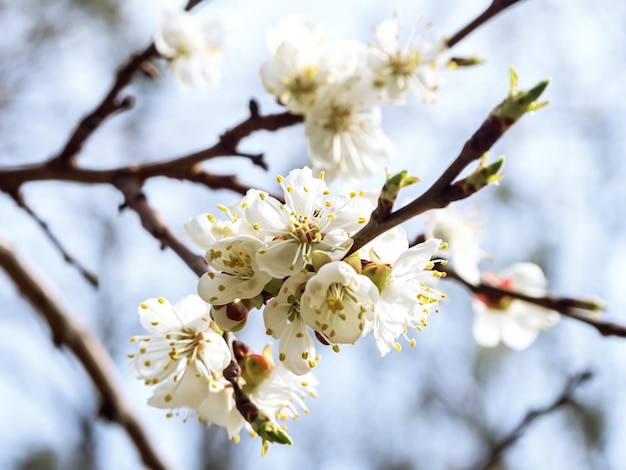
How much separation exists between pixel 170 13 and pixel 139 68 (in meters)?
0.35

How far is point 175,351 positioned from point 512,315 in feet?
3.91

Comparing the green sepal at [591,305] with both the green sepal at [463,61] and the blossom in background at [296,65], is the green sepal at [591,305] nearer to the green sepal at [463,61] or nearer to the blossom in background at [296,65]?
the green sepal at [463,61]

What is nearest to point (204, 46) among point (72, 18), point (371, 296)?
point (371, 296)

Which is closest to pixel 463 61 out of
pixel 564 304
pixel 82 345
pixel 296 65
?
pixel 296 65

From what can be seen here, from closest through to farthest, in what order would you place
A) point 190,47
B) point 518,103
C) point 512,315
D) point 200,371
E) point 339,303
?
point 518,103 → point 339,303 → point 200,371 → point 512,315 → point 190,47

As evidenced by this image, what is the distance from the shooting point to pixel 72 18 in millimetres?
4785

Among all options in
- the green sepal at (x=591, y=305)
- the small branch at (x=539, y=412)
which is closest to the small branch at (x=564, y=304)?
the green sepal at (x=591, y=305)

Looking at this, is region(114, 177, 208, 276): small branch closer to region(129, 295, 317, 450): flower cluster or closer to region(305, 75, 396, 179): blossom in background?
region(129, 295, 317, 450): flower cluster

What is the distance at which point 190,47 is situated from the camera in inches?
75.8

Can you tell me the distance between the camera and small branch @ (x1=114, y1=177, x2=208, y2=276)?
2.90 feet

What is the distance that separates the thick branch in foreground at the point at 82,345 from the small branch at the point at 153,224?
0.45m

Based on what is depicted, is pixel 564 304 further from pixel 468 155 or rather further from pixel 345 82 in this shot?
pixel 468 155

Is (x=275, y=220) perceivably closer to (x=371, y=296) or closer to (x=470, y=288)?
(x=371, y=296)

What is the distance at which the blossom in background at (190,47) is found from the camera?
1826 mm
